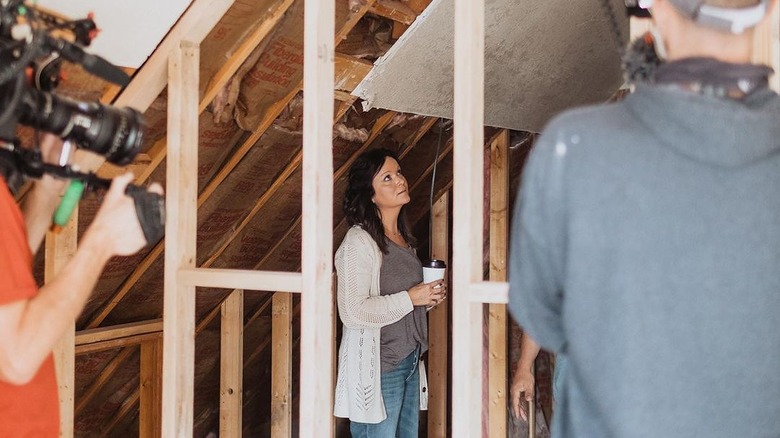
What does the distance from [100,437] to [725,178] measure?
10.9ft

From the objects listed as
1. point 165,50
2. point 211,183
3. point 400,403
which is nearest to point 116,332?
point 211,183

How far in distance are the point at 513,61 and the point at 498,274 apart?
129cm

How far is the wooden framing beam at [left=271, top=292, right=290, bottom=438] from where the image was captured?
351 centimetres

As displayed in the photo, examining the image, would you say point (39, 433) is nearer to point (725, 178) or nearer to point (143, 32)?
point (143, 32)

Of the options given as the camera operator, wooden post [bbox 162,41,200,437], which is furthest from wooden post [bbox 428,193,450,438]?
the camera operator

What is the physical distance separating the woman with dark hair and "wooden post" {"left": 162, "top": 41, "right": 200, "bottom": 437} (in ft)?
2.47

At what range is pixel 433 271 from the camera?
8.75 feet

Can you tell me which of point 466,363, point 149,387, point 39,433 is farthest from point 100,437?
point 466,363

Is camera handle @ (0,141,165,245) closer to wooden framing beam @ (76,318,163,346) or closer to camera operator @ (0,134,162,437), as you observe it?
camera operator @ (0,134,162,437)

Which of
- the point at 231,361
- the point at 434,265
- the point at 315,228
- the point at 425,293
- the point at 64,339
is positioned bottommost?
the point at 231,361

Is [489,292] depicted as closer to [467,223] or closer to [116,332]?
[467,223]

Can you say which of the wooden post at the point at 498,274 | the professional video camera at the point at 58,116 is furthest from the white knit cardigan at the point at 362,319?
the professional video camera at the point at 58,116

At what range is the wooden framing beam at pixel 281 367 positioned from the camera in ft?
11.5

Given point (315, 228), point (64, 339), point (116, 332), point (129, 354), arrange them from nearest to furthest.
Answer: point (315, 228), point (64, 339), point (116, 332), point (129, 354)
